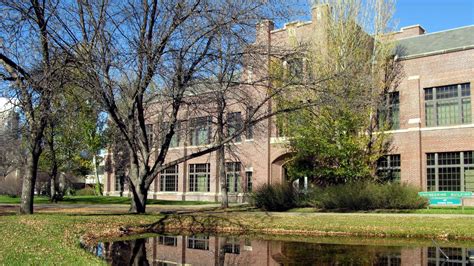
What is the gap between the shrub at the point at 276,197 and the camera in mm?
27719

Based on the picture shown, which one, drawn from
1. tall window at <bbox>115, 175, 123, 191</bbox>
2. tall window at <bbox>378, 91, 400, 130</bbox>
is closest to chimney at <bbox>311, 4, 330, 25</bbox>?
tall window at <bbox>378, 91, 400, 130</bbox>

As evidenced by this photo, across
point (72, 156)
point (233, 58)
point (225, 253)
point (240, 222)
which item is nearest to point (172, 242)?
point (225, 253)

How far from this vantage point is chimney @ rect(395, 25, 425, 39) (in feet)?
132

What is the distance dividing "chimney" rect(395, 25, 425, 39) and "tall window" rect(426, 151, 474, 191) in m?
13.9

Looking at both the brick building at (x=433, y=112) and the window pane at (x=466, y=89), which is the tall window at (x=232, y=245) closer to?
the brick building at (x=433, y=112)

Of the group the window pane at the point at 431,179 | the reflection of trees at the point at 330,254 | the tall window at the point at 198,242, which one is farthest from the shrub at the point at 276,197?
the reflection of trees at the point at 330,254

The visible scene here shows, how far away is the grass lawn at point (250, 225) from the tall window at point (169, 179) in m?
23.2

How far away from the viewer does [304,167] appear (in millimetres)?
30469

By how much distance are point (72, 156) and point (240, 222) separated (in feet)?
92.1

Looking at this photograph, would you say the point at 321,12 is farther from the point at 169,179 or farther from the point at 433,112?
the point at 169,179

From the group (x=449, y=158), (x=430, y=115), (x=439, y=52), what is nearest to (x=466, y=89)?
(x=430, y=115)

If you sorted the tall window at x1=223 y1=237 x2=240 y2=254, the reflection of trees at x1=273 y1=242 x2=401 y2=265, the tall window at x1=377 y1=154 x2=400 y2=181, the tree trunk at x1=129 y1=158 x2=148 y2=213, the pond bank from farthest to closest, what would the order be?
1. the tall window at x1=377 y1=154 x2=400 y2=181
2. the tree trunk at x1=129 y1=158 x2=148 y2=213
3. the pond bank
4. the tall window at x1=223 y1=237 x2=240 y2=254
5. the reflection of trees at x1=273 y1=242 x2=401 y2=265

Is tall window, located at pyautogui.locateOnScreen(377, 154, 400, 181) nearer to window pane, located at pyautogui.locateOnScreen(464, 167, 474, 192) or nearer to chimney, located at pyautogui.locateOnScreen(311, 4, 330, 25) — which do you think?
window pane, located at pyautogui.locateOnScreen(464, 167, 474, 192)

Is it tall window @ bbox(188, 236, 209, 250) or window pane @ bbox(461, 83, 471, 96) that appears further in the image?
window pane @ bbox(461, 83, 471, 96)
